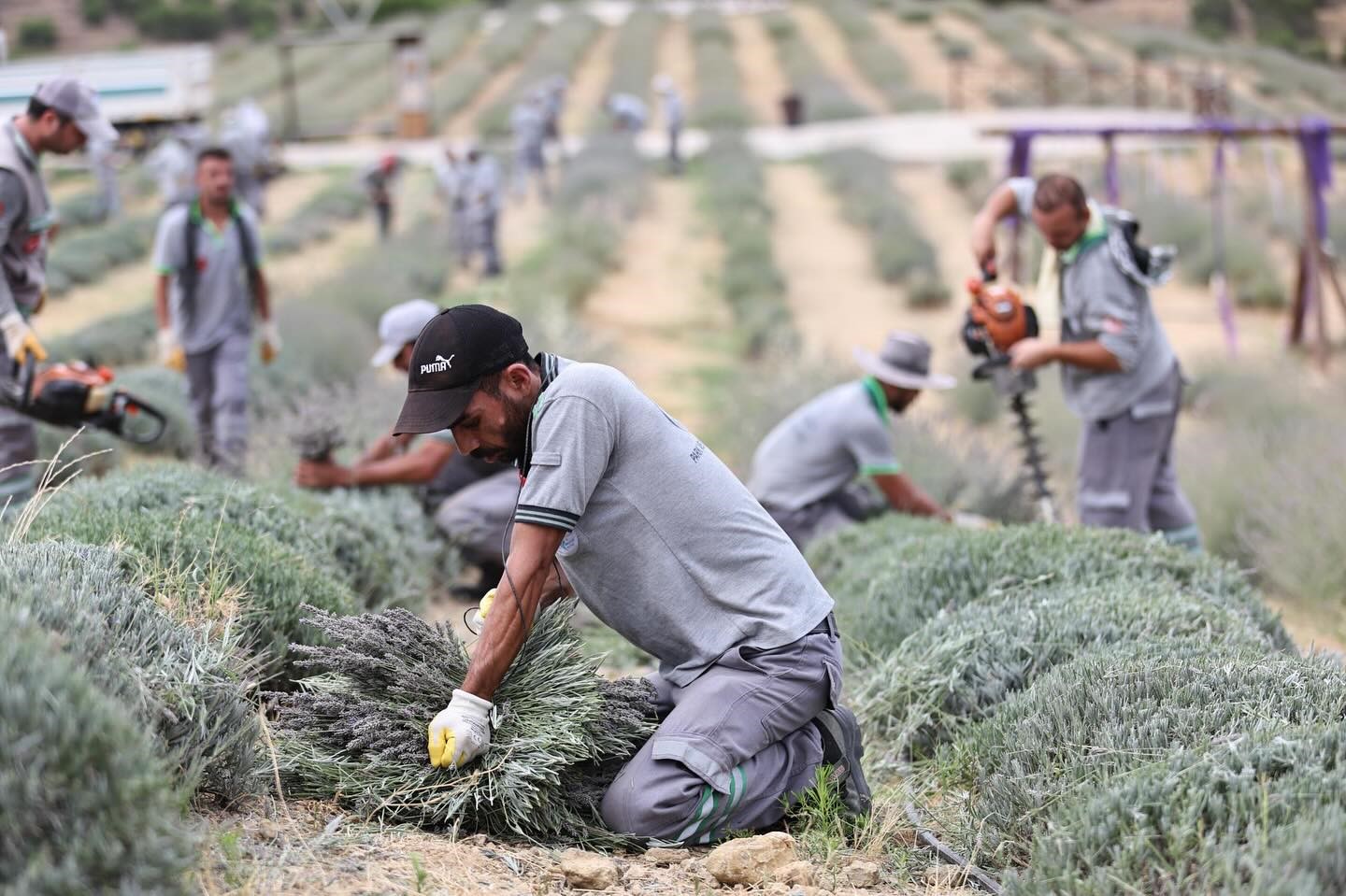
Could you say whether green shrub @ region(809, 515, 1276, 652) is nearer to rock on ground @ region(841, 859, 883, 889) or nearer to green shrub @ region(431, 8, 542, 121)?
rock on ground @ region(841, 859, 883, 889)

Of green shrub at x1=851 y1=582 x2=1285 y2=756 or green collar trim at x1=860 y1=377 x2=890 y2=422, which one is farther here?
green collar trim at x1=860 y1=377 x2=890 y2=422

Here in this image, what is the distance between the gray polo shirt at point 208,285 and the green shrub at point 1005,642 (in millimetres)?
4341

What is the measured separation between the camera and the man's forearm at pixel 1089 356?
19.9ft

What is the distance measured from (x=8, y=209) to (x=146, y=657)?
130 inches

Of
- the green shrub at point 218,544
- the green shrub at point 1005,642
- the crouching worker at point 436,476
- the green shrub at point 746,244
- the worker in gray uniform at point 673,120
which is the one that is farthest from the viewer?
the worker in gray uniform at point 673,120

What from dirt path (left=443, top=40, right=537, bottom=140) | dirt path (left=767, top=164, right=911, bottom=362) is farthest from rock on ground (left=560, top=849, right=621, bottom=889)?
dirt path (left=443, top=40, right=537, bottom=140)

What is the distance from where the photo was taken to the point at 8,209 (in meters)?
5.77

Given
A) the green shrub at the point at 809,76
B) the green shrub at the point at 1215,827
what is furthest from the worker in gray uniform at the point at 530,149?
the green shrub at the point at 1215,827

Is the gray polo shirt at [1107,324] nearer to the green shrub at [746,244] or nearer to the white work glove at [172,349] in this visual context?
the white work glove at [172,349]

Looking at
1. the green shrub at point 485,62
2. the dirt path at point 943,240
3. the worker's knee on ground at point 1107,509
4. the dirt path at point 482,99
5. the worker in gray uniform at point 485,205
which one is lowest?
the dirt path at point 482,99

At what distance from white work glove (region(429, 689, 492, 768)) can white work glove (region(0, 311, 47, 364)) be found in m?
3.24

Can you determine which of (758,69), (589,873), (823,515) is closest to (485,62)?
(758,69)

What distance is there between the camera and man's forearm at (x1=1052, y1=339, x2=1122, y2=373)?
19.9 feet

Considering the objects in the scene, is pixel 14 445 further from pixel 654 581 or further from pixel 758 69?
pixel 758 69
